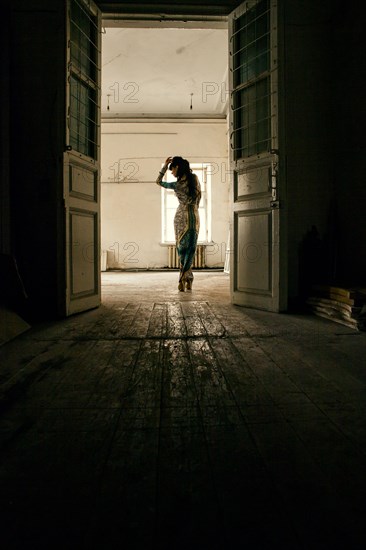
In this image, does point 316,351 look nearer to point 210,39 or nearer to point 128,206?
point 210,39

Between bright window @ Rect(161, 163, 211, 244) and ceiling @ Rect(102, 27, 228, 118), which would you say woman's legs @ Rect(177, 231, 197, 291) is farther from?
bright window @ Rect(161, 163, 211, 244)

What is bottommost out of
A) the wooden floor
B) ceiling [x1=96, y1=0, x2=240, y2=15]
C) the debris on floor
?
the wooden floor

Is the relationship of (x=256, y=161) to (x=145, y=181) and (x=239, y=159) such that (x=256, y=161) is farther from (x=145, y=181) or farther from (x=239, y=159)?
(x=145, y=181)

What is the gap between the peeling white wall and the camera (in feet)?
31.4

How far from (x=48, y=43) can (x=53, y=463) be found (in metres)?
3.54

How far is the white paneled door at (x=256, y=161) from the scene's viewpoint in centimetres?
343

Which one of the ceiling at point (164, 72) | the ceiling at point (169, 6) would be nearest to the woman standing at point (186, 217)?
the ceiling at point (169, 6)

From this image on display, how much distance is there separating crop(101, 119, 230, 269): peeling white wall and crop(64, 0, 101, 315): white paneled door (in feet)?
18.8

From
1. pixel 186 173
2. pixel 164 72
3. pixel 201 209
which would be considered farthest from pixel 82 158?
pixel 201 209

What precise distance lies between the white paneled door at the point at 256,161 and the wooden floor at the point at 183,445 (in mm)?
1361

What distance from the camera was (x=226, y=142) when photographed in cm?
950

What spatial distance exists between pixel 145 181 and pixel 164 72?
2647 millimetres

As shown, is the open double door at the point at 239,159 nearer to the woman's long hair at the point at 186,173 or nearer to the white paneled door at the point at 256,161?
the white paneled door at the point at 256,161

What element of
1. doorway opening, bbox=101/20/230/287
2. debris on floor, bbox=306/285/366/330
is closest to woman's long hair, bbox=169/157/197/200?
debris on floor, bbox=306/285/366/330
